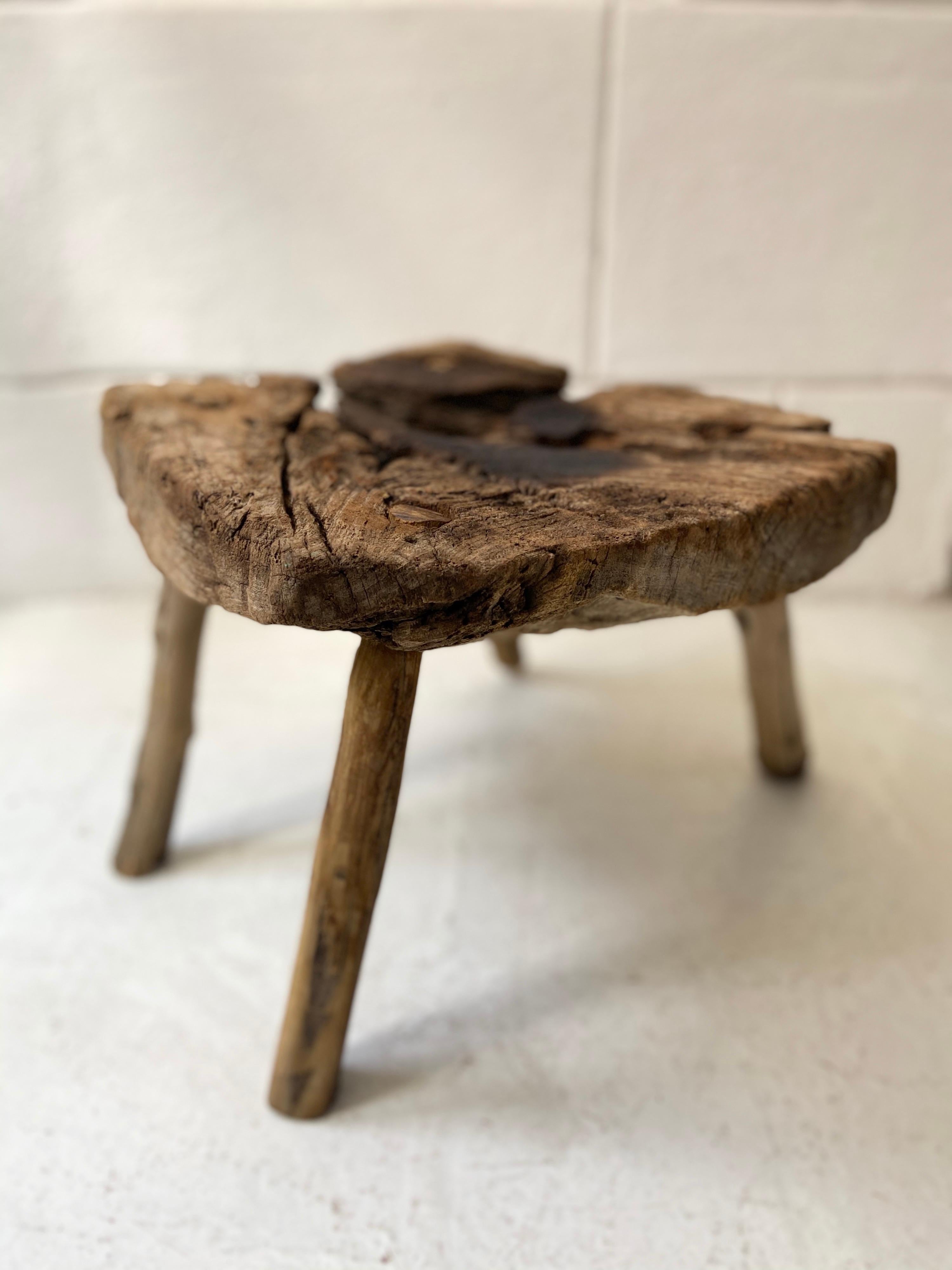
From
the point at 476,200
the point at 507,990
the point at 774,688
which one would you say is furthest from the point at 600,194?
the point at 507,990

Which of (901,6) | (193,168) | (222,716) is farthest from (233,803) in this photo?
(901,6)

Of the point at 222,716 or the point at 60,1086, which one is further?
the point at 222,716

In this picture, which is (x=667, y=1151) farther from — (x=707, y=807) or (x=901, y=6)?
(x=901, y=6)

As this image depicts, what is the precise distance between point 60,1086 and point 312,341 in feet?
3.17

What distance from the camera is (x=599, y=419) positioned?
84 cm

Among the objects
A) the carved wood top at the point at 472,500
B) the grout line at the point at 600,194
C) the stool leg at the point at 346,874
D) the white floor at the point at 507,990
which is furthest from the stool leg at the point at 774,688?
the grout line at the point at 600,194

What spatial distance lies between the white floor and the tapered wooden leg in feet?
0.08

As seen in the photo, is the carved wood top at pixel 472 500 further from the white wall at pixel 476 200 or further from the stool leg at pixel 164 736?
the white wall at pixel 476 200

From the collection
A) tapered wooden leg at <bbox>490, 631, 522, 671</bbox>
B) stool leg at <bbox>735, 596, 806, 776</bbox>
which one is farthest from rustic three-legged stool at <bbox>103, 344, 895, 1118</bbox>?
tapered wooden leg at <bbox>490, 631, 522, 671</bbox>

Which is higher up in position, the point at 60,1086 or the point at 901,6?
the point at 901,6

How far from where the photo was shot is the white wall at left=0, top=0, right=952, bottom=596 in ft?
4.15

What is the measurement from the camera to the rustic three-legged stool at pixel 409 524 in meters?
0.55

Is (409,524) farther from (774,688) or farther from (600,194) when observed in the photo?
(600,194)

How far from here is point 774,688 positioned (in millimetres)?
997
